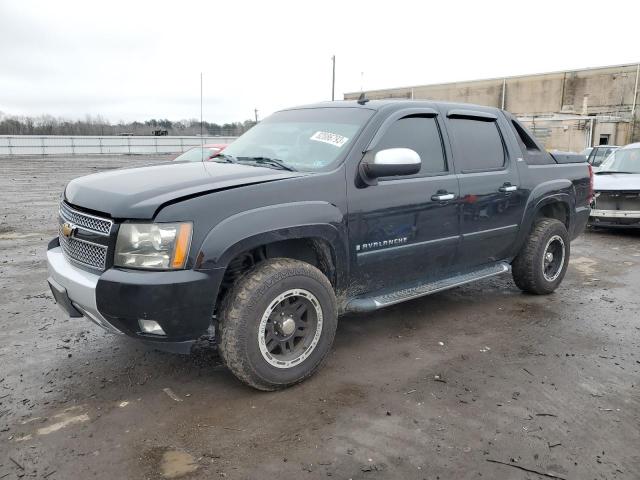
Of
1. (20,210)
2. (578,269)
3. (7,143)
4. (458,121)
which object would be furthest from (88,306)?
(7,143)

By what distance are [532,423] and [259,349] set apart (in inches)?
65.3

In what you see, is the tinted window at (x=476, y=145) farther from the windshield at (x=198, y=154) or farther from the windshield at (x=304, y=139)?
the windshield at (x=198, y=154)

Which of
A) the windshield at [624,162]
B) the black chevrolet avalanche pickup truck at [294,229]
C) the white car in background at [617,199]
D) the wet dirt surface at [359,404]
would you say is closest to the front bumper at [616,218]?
the white car in background at [617,199]

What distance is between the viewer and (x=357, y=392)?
3.33 metres

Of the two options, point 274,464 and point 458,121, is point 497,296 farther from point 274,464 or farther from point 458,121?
point 274,464

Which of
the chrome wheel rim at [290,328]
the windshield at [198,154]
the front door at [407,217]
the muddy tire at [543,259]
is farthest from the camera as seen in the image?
the windshield at [198,154]

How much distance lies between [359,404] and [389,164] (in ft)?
5.24

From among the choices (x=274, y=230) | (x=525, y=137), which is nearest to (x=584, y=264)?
(x=525, y=137)

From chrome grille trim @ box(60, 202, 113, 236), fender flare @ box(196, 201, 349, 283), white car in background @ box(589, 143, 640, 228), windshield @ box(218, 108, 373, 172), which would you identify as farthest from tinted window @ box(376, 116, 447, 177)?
white car in background @ box(589, 143, 640, 228)

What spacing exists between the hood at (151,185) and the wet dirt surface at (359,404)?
121 centimetres

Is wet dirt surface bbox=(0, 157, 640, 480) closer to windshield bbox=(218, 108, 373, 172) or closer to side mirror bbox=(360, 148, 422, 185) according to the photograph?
side mirror bbox=(360, 148, 422, 185)

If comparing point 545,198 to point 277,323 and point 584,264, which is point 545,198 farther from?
point 277,323

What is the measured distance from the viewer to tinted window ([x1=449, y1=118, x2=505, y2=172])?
445 cm

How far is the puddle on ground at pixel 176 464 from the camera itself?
2.52 meters
